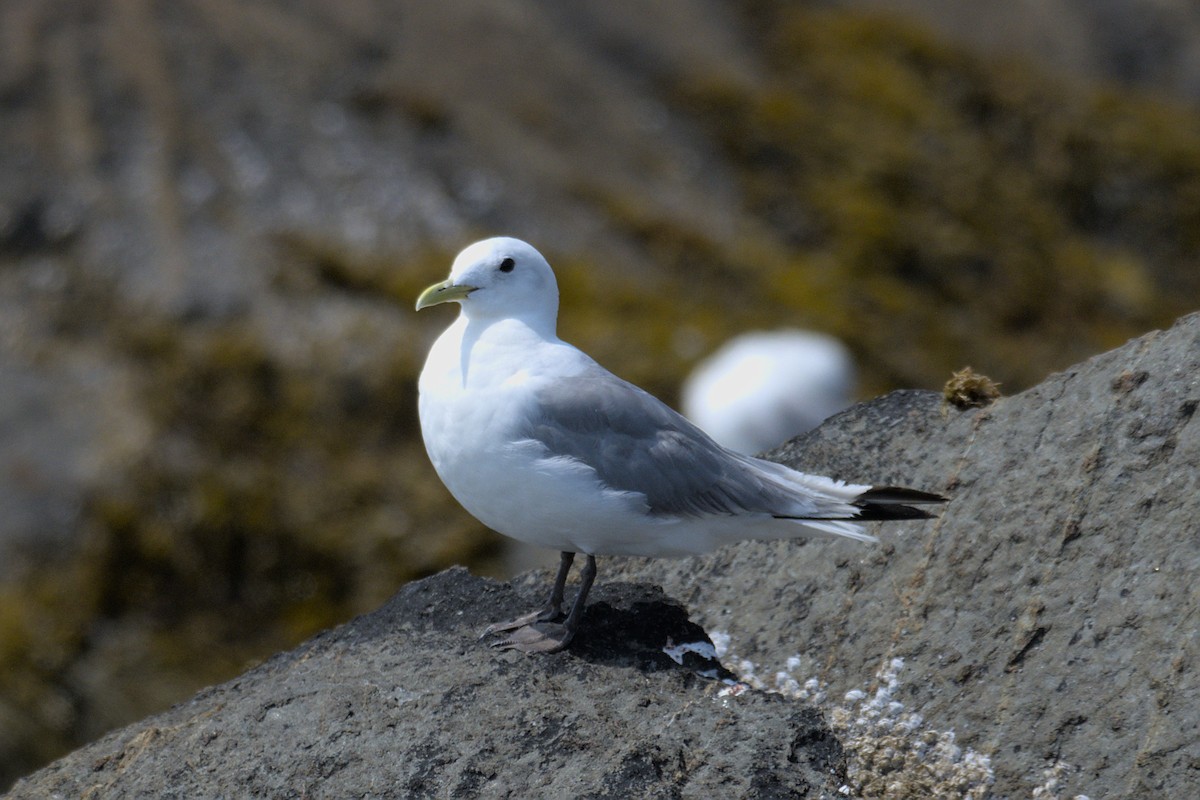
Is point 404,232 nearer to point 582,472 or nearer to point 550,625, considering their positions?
point 550,625

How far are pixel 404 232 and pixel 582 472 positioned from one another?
6.98m

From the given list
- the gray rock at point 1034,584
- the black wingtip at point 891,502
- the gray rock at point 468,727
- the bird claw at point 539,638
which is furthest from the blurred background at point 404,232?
the black wingtip at point 891,502

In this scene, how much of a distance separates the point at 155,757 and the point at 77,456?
17.7 ft

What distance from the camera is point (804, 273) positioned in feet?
37.4

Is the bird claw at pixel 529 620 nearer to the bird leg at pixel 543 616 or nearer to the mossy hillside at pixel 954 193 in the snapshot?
the bird leg at pixel 543 616

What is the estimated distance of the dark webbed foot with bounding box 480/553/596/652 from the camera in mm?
4570

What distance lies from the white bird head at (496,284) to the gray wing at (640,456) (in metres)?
0.40

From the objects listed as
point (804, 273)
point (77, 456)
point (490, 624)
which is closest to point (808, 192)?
point (804, 273)

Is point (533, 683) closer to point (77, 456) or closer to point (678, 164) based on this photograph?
point (77, 456)

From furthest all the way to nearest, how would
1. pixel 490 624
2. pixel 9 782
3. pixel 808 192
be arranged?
1. pixel 808 192
2. pixel 9 782
3. pixel 490 624

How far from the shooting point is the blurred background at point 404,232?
30.3 ft

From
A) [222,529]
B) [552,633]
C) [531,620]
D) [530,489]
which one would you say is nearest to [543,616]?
[531,620]

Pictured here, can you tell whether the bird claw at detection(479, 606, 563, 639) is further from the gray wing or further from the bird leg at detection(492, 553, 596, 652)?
the gray wing

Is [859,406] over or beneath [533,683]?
over
